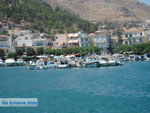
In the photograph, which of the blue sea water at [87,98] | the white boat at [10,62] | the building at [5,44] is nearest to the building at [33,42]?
the building at [5,44]

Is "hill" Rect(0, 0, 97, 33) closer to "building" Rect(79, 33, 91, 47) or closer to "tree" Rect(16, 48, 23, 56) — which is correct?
"building" Rect(79, 33, 91, 47)

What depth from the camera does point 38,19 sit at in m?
124

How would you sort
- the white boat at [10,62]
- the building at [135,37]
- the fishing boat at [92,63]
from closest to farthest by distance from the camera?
the fishing boat at [92,63], the white boat at [10,62], the building at [135,37]

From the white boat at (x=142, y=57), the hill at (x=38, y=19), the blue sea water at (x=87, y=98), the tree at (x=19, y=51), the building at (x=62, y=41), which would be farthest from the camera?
the hill at (x=38, y=19)

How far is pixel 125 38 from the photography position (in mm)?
91500

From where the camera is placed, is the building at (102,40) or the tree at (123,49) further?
the building at (102,40)

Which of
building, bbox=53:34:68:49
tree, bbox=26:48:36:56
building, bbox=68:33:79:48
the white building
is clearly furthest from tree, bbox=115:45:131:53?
tree, bbox=26:48:36:56

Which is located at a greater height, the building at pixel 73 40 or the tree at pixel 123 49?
the building at pixel 73 40

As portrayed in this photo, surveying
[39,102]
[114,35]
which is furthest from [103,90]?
[114,35]

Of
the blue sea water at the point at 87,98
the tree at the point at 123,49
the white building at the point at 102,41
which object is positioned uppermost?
the white building at the point at 102,41

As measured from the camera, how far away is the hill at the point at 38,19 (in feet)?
387

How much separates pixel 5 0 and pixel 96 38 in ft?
189

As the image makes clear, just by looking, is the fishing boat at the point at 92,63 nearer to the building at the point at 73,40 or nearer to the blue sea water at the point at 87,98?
the blue sea water at the point at 87,98

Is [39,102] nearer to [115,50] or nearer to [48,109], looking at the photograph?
[48,109]
